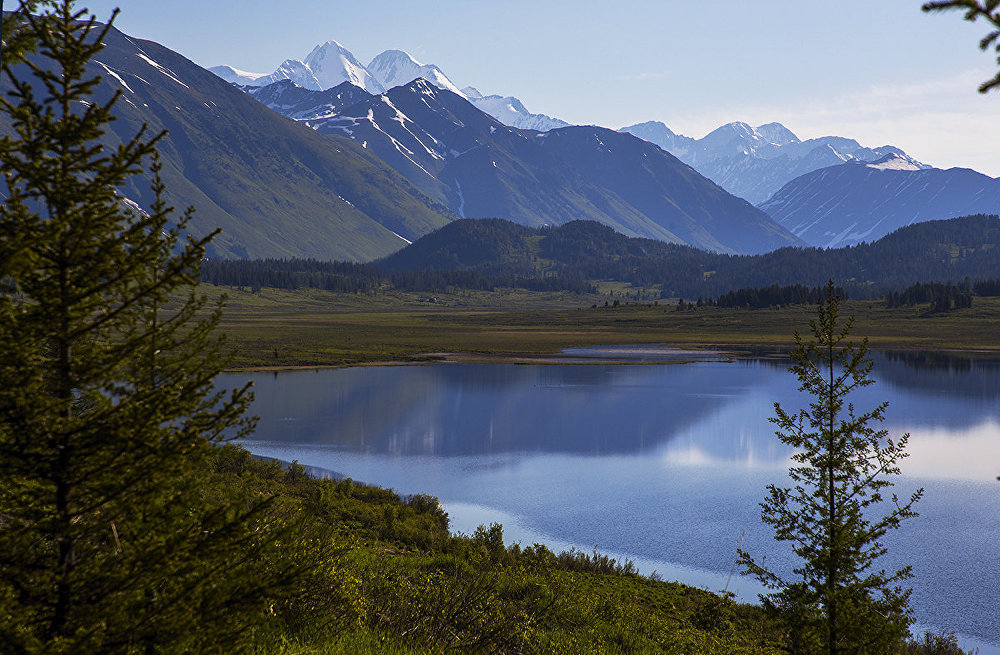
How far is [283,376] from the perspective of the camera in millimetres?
75125

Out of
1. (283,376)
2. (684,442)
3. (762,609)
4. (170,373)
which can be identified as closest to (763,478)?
(684,442)

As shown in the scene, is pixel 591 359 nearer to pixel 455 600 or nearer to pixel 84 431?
pixel 455 600

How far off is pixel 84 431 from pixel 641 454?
3981 centimetres

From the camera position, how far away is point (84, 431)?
612cm

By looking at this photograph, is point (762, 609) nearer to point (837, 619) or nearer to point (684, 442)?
point (837, 619)

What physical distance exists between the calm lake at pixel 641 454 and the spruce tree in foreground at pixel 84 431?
18844 millimetres

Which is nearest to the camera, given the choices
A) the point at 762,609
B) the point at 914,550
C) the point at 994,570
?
the point at 762,609

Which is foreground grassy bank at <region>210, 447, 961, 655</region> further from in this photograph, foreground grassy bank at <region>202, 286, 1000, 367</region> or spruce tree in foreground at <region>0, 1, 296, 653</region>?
foreground grassy bank at <region>202, 286, 1000, 367</region>

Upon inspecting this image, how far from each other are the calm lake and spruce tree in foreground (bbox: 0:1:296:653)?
18.8 metres

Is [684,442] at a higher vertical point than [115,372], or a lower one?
lower

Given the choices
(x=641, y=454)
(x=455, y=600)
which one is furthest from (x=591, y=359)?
(x=455, y=600)

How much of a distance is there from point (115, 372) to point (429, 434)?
4242cm

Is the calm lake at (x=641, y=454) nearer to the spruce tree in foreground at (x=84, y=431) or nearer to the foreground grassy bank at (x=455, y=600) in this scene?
the foreground grassy bank at (x=455, y=600)

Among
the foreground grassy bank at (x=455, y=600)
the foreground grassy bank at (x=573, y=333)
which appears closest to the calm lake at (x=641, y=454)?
the foreground grassy bank at (x=455, y=600)
